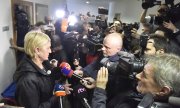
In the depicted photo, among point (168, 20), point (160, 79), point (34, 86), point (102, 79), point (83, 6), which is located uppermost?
point (83, 6)

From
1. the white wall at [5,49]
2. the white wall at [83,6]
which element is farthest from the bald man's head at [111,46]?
the white wall at [83,6]

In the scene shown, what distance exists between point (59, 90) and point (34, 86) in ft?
0.64

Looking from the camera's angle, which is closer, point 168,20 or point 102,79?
point 102,79

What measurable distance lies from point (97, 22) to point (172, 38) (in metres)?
1.55

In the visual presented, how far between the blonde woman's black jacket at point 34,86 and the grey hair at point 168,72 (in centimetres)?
85

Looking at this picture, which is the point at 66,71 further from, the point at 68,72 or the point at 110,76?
the point at 110,76

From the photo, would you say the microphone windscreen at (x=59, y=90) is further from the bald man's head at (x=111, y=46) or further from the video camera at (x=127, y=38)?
the video camera at (x=127, y=38)

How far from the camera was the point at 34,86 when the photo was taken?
1.48m

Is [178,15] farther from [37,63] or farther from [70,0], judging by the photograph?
[70,0]

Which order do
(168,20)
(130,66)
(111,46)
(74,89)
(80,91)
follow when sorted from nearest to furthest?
(130,66) → (80,91) → (74,89) → (111,46) → (168,20)

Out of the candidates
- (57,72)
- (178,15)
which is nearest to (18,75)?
(57,72)

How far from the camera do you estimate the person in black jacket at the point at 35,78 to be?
1.45 m

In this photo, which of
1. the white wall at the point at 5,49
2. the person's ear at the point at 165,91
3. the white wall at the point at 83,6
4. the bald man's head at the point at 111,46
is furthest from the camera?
the white wall at the point at 83,6

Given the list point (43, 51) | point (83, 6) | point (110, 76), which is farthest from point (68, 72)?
point (83, 6)
